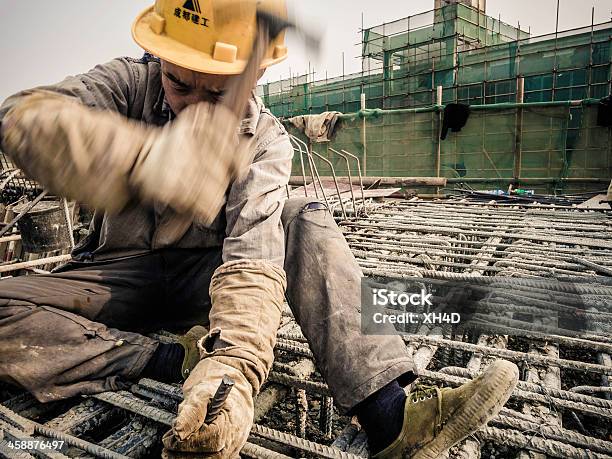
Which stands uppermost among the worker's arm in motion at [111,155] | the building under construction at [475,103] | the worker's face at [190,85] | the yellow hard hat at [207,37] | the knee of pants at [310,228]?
the building under construction at [475,103]

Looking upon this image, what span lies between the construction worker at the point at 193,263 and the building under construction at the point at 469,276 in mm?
154

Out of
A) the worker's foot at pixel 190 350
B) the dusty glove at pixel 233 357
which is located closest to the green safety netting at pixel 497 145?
the worker's foot at pixel 190 350

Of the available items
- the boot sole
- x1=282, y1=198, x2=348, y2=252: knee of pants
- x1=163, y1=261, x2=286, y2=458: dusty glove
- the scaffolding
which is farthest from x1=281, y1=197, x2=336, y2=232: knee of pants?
the scaffolding

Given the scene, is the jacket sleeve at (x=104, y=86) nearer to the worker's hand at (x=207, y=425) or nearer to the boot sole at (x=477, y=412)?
the worker's hand at (x=207, y=425)

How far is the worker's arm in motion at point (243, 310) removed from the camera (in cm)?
96

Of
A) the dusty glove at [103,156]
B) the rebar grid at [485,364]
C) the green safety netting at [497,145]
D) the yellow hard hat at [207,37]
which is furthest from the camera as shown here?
the green safety netting at [497,145]

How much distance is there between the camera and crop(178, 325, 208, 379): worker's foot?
157 centimetres

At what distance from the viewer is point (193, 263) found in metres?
1.94

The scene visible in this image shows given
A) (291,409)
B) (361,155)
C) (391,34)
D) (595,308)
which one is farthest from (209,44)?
(391,34)

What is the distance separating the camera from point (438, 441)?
1.11 metres

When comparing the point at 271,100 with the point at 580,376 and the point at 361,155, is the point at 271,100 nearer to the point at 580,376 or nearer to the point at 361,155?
the point at 361,155

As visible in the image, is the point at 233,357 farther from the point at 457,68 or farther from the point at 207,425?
the point at 457,68

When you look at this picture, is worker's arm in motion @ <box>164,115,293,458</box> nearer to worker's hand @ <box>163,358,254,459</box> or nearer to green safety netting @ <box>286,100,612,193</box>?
worker's hand @ <box>163,358,254,459</box>

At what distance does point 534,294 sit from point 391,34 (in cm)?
A: 2028
